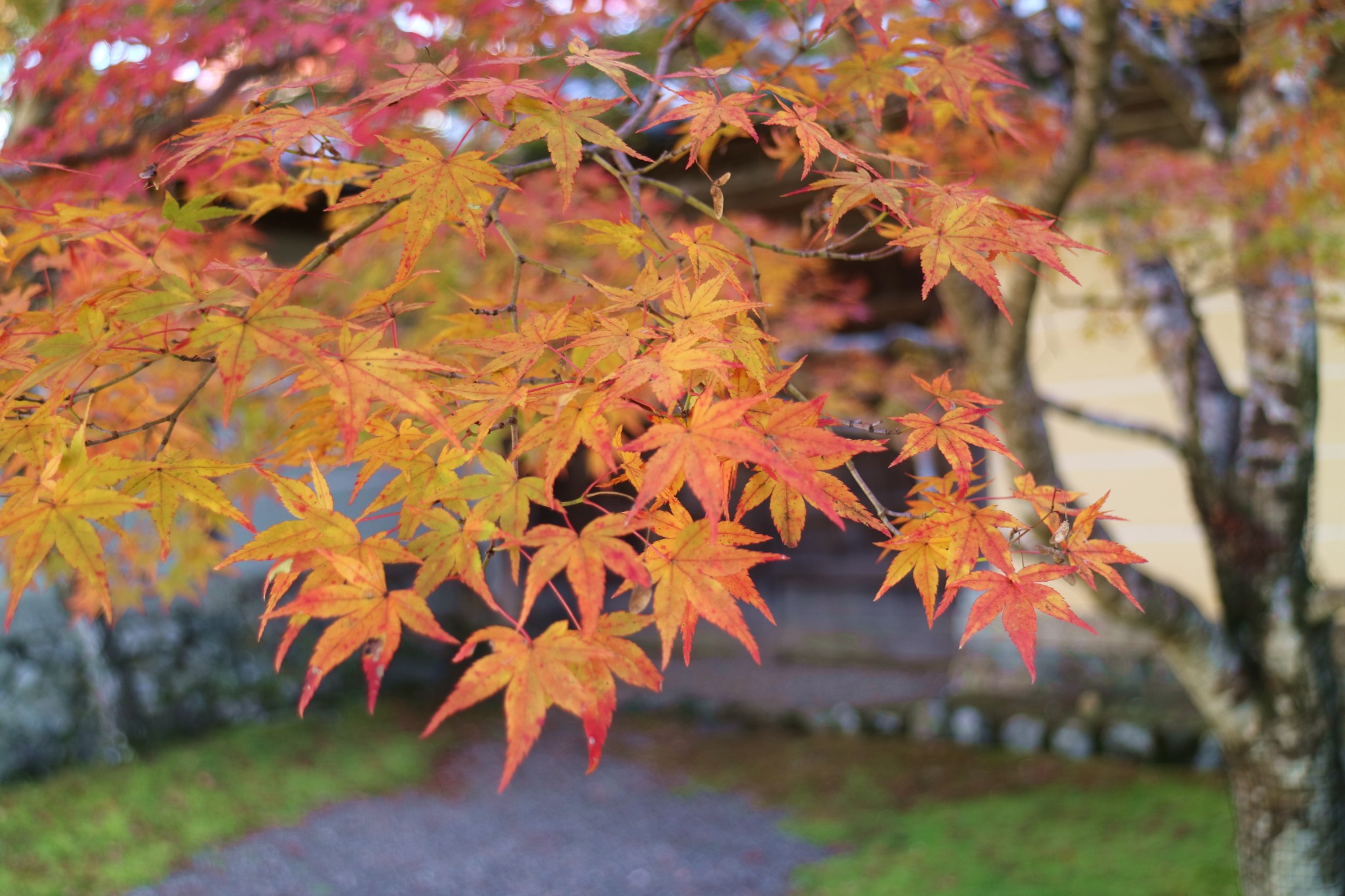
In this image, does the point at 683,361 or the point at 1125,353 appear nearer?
the point at 683,361

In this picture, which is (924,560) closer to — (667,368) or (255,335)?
(667,368)

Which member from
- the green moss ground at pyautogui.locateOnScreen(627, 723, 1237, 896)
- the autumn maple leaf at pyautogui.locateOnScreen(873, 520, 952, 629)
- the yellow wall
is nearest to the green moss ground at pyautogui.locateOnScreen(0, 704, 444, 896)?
the green moss ground at pyautogui.locateOnScreen(627, 723, 1237, 896)

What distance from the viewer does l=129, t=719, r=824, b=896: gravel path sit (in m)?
3.48

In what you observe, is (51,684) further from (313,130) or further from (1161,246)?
(1161,246)

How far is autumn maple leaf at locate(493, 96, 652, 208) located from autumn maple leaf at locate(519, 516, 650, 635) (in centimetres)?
37

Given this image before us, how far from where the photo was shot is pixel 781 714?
17.4 feet

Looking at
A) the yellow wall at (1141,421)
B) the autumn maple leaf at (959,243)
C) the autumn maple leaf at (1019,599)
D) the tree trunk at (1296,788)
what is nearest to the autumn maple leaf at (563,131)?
the autumn maple leaf at (959,243)

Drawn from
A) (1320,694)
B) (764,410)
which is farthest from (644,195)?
(764,410)

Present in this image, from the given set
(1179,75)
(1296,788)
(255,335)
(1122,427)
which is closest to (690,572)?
(255,335)

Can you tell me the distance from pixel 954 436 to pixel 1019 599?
21cm

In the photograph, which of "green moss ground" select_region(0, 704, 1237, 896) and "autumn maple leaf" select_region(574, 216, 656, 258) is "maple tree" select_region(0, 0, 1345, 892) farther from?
"green moss ground" select_region(0, 704, 1237, 896)

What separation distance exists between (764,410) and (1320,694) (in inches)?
100

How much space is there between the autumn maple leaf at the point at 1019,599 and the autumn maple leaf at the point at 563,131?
60 centimetres

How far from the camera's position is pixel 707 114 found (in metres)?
1.06
